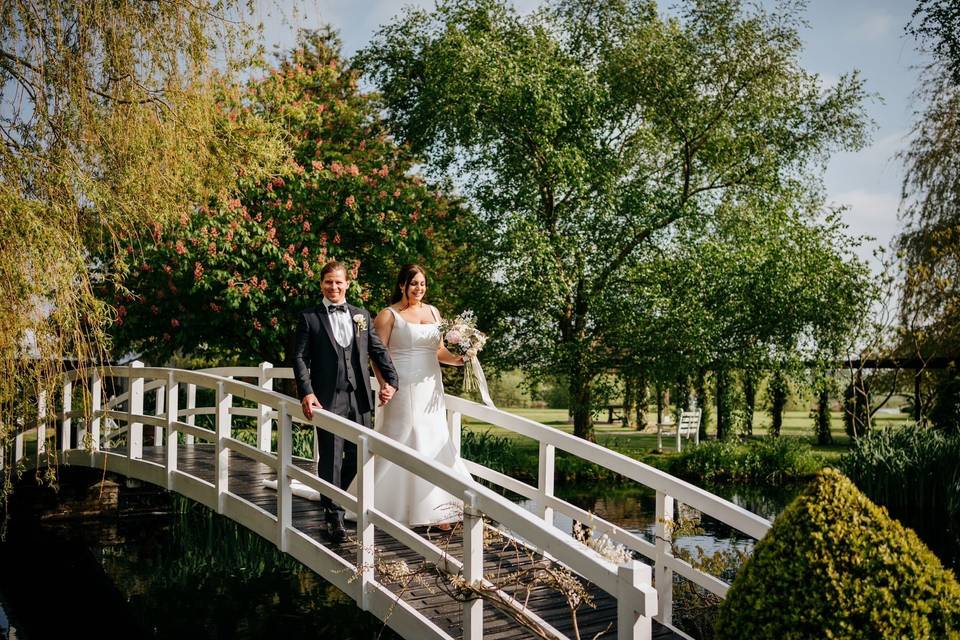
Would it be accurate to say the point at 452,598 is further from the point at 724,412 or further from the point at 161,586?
the point at 724,412

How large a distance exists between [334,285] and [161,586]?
16.2 ft

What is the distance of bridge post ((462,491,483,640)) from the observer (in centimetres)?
441

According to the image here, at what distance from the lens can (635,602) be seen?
361cm

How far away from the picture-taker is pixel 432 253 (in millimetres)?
15711

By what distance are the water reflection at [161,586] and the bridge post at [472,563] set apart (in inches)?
135

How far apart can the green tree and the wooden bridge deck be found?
20.0ft

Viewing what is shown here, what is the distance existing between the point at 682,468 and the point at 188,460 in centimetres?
995

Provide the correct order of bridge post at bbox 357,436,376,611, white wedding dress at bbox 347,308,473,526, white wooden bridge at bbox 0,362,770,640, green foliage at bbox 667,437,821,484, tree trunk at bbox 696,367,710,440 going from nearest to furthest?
white wooden bridge at bbox 0,362,770,640, bridge post at bbox 357,436,376,611, white wedding dress at bbox 347,308,473,526, green foliage at bbox 667,437,821,484, tree trunk at bbox 696,367,710,440

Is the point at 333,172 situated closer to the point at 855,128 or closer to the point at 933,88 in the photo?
the point at 855,128

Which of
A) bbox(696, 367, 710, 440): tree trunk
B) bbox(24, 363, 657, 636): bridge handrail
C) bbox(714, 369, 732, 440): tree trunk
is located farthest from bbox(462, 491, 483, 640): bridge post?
bbox(714, 369, 732, 440): tree trunk

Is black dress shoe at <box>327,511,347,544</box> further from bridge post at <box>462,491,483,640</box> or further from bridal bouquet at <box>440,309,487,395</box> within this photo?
bridge post at <box>462,491,483,640</box>

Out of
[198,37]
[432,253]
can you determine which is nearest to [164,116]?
[198,37]

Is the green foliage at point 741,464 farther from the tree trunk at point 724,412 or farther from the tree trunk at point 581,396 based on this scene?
the tree trunk at point 724,412

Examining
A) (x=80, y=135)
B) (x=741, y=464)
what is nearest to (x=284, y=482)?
→ (x=80, y=135)
